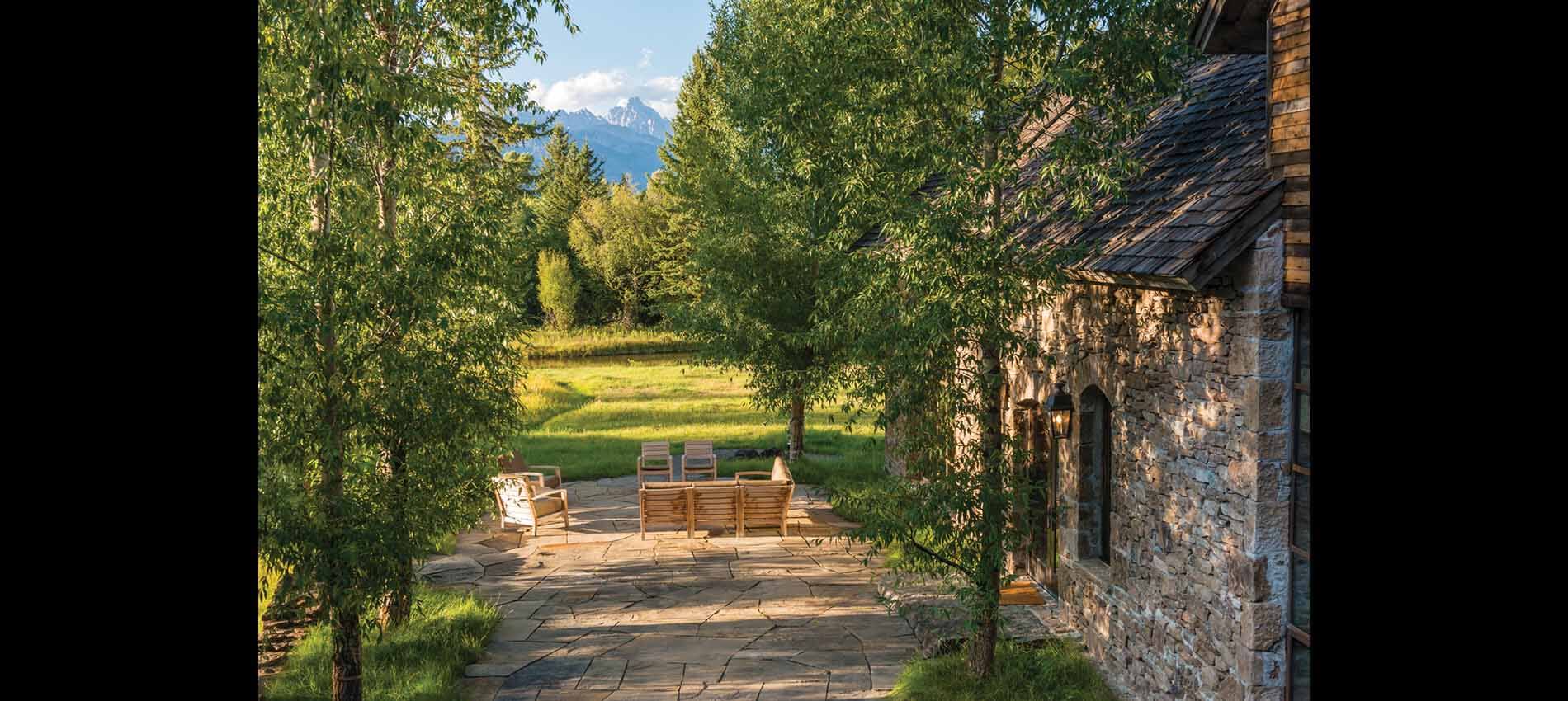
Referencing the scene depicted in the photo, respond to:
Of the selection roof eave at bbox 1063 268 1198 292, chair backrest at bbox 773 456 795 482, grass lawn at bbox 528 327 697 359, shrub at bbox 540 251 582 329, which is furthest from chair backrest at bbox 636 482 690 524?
shrub at bbox 540 251 582 329

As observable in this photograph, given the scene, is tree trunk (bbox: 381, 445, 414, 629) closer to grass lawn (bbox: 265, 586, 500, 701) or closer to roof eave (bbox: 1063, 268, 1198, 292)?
grass lawn (bbox: 265, 586, 500, 701)

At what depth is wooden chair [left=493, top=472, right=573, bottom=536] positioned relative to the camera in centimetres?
1355

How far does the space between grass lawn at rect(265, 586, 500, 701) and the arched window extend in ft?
18.4

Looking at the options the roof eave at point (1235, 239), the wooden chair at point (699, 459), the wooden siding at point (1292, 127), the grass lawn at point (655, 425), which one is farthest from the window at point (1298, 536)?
the wooden chair at point (699, 459)

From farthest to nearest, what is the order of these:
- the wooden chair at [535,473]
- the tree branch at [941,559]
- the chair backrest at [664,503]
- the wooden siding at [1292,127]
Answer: the wooden chair at [535,473] → the chair backrest at [664,503] → the tree branch at [941,559] → the wooden siding at [1292,127]

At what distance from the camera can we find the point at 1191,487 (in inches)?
292

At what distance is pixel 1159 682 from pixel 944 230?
3725 mm

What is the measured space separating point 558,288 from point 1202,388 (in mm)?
39596

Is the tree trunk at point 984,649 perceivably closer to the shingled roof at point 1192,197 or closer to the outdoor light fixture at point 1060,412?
the outdoor light fixture at point 1060,412

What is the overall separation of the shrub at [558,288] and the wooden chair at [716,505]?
31687 mm

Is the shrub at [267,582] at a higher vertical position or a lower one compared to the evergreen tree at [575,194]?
lower

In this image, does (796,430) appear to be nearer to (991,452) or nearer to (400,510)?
(991,452)

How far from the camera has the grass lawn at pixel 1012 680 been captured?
820cm

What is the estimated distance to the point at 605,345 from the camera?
41.7 metres
